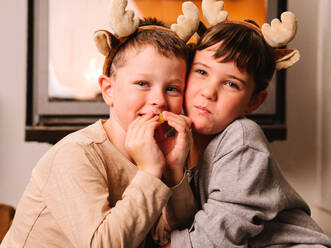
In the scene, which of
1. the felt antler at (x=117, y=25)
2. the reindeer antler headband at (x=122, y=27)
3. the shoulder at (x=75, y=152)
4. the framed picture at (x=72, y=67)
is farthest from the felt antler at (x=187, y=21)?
the framed picture at (x=72, y=67)

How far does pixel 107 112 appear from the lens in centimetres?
195

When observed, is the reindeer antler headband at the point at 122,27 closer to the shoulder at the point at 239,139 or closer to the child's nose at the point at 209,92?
the child's nose at the point at 209,92

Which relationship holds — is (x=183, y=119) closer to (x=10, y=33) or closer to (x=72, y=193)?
(x=72, y=193)

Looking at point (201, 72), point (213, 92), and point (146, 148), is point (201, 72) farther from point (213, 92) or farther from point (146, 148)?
point (146, 148)

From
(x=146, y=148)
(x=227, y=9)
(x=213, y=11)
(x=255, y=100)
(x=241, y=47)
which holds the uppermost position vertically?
(x=227, y=9)

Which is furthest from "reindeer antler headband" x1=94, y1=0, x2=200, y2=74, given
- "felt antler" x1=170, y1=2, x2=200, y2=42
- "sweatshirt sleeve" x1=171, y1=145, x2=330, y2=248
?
"sweatshirt sleeve" x1=171, y1=145, x2=330, y2=248

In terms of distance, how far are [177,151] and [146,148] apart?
0.09m

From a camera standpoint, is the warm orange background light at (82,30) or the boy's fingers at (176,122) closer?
the boy's fingers at (176,122)

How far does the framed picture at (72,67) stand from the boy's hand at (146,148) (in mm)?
1103

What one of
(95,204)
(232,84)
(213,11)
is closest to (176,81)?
(232,84)

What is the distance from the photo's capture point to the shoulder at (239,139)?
35.2 inches

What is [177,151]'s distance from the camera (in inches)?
35.3

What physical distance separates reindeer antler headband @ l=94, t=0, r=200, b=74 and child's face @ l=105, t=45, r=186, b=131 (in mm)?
52

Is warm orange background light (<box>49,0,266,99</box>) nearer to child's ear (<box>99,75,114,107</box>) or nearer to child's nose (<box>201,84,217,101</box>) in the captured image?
child's ear (<box>99,75,114,107</box>)
